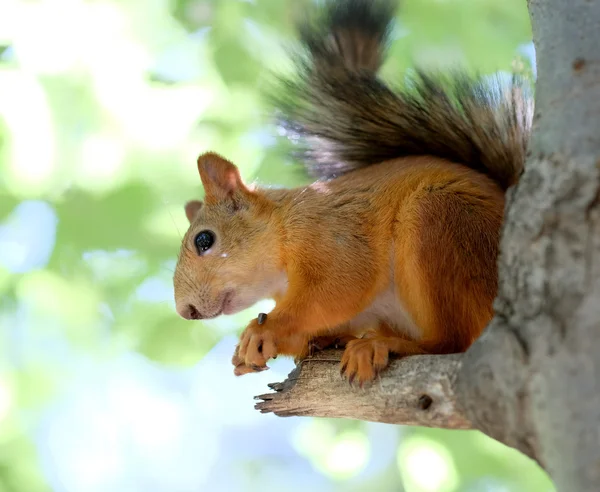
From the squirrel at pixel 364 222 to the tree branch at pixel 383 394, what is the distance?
0.05 meters

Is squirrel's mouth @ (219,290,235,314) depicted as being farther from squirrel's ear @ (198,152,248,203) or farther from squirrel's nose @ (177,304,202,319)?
squirrel's ear @ (198,152,248,203)

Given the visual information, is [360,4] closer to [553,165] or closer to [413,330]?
[413,330]

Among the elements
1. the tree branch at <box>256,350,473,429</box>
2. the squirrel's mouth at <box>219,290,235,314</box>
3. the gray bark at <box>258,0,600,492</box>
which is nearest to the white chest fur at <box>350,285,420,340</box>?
the tree branch at <box>256,350,473,429</box>

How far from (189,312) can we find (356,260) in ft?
1.52

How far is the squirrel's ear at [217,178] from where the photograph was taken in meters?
2.05

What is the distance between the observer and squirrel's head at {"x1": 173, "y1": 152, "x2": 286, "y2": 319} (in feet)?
6.09

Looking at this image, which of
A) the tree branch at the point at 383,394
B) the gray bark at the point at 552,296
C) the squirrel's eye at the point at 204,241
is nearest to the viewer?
the gray bark at the point at 552,296

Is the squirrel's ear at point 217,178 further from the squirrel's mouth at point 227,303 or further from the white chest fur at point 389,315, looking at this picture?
the white chest fur at point 389,315

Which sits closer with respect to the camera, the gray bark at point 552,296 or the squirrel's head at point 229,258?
the gray bark at point 552,296

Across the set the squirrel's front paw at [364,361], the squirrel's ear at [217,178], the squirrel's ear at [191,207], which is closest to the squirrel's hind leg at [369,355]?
the squirrel's front paw at [364,361]

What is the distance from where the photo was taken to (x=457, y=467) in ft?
8.64

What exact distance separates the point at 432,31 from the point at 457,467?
1.85 meters

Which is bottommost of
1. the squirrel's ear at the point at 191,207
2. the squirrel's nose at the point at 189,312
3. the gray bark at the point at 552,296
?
the gray bark at the point at 552,296

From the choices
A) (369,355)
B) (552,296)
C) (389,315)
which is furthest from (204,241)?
(552,296)
